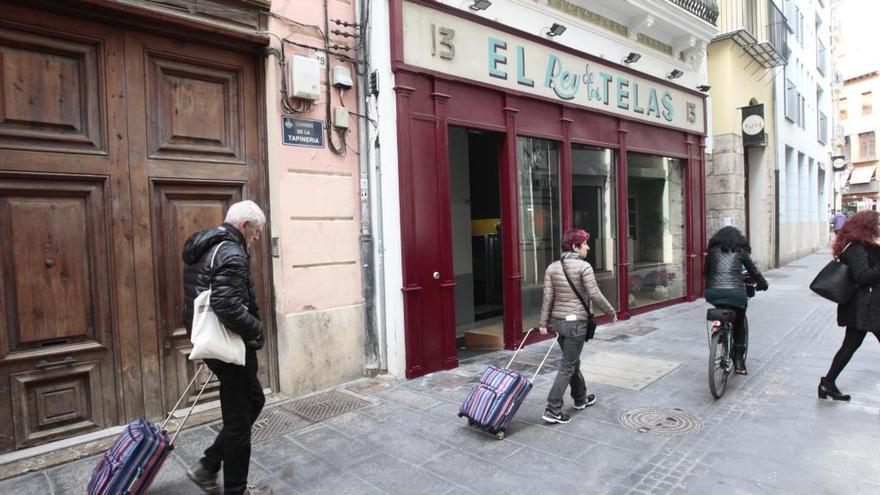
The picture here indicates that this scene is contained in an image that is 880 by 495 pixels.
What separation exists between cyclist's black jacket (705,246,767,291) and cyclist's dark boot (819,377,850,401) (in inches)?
44.1

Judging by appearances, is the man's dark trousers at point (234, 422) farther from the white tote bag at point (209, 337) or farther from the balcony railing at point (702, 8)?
the balcony railing at point (702, 8)

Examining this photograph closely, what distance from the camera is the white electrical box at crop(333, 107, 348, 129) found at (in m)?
5.78

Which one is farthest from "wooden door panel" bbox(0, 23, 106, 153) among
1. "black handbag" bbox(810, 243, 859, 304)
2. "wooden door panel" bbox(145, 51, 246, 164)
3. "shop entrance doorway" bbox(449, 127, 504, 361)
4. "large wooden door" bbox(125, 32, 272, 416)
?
"black handbag" bbox(810, 243, 859, 304)

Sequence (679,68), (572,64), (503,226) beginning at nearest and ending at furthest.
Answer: (503,226) < (572,64) < (679,68)

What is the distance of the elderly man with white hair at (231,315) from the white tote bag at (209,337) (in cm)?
4

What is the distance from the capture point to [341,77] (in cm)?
577

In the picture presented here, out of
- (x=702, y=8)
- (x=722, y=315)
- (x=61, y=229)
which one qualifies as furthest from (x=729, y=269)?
(x=702, y=8)

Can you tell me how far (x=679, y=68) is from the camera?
11422 millimetres

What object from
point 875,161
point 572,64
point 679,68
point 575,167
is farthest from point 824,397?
point 875,161

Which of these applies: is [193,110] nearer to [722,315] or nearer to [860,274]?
[722,315]

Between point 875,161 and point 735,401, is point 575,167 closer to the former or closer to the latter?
point 735,401

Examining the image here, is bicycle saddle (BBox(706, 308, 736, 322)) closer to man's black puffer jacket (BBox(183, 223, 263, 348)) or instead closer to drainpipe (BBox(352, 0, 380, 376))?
drainpipe (BBox(352, 0, 380, 376))

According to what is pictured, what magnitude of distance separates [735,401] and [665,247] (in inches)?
269

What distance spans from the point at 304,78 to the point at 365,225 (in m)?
1.70
